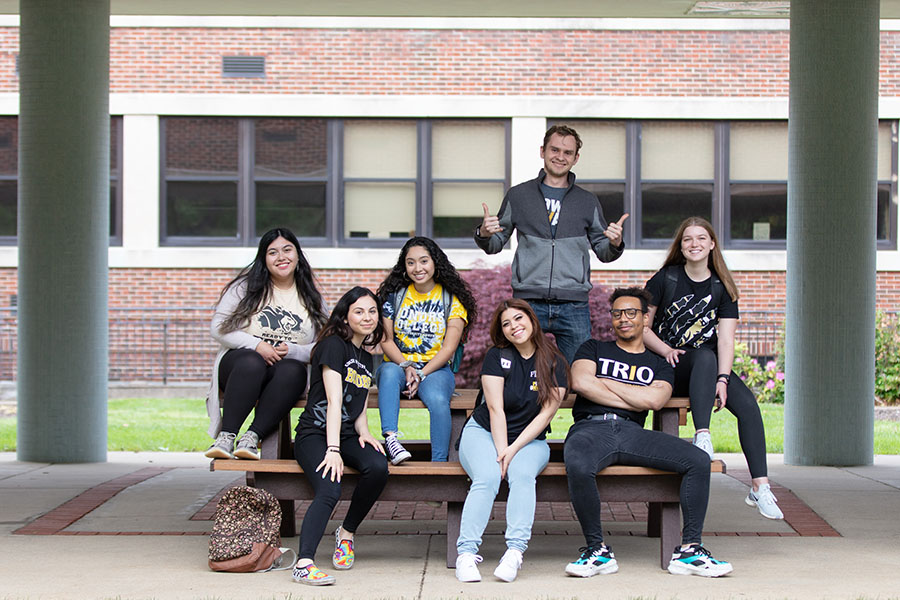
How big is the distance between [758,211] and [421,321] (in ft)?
44.2

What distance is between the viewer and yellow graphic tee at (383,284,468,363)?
7094 mm

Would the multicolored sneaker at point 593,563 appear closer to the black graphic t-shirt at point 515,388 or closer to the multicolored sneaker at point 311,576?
the black graphic t-shirt at point 515,388

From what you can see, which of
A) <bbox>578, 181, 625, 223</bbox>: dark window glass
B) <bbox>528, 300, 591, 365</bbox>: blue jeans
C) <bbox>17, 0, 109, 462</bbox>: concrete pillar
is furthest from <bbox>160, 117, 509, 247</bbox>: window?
<bbox>528, 300, 591, 365</bbox>: blue jeans

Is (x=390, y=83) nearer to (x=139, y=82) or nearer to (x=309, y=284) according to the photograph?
(x=139, y=82)

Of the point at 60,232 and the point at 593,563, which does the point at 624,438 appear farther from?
the point at 60,232

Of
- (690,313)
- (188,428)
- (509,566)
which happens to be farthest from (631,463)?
(188,428)

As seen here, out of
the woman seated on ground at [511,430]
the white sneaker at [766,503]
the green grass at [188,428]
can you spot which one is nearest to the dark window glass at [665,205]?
the green grass at [188,428]

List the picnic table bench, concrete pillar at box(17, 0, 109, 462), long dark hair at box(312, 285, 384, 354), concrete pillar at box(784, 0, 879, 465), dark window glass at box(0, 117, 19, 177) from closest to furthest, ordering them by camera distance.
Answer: the picnic table bench → long dark hair at box(312, 285, 384, 354) → concrete pillar at box(784, 0, 879, 465) → concrete pillar at box(17, 0, 109, 462) → dark window glass at box(0, 117, 19, 177)

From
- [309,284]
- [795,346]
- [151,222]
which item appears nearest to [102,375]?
[309,284]

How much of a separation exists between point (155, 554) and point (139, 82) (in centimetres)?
1355

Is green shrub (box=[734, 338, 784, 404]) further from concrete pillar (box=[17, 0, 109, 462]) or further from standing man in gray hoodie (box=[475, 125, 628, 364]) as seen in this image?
standing man in gray hoodie (box=[475, 125, 628, 364])

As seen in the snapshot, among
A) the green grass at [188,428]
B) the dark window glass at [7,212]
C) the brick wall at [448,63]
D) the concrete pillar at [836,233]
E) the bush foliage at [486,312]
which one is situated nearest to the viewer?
the concrete pillar at [836,233]

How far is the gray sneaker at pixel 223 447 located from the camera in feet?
21.3

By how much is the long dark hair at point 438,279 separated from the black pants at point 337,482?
42.2 inches
